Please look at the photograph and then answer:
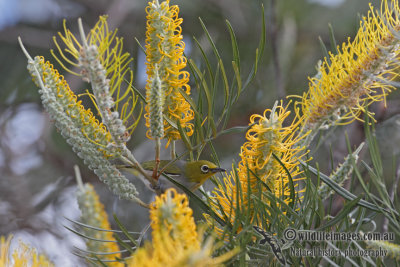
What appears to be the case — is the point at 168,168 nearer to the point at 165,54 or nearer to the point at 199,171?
the point at 199,171

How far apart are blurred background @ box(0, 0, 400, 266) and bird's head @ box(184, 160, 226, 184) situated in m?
0.75

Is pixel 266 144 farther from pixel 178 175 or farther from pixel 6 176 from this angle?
pixel 6 176

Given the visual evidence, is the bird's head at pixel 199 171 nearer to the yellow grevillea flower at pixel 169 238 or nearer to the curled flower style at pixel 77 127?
the curled flower style at pixel 77 127

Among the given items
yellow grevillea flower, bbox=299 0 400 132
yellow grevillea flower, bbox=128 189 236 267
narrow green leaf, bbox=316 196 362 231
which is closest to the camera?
yellow grevillea flower, bbox=128 189 236 267

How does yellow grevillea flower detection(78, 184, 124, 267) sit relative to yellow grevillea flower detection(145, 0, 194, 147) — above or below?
below

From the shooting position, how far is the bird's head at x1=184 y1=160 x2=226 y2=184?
1.97ft

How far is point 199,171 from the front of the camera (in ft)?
1.97

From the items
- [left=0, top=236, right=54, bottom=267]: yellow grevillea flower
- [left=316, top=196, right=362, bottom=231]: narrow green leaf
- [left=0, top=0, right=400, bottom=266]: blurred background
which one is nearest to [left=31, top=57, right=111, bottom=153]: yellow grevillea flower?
[left=0, top=236, right=54, bottom=267]: yellow grevillea flower

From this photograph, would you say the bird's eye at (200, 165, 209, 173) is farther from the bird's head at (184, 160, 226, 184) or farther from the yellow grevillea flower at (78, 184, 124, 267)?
the yellow grevillea flower at (78, 184, 124, 267)

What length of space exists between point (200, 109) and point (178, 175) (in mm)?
94

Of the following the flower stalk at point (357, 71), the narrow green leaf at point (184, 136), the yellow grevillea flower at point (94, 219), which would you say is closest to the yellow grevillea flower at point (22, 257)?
the yellow grevillea flower at point (94, 219)

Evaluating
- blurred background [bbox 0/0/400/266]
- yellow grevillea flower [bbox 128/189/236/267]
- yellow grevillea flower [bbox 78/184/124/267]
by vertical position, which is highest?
blurred background [bbox 0/0/400/266]

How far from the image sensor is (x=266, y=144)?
0.54m

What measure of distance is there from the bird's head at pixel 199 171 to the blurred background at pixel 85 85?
29.7 inches
